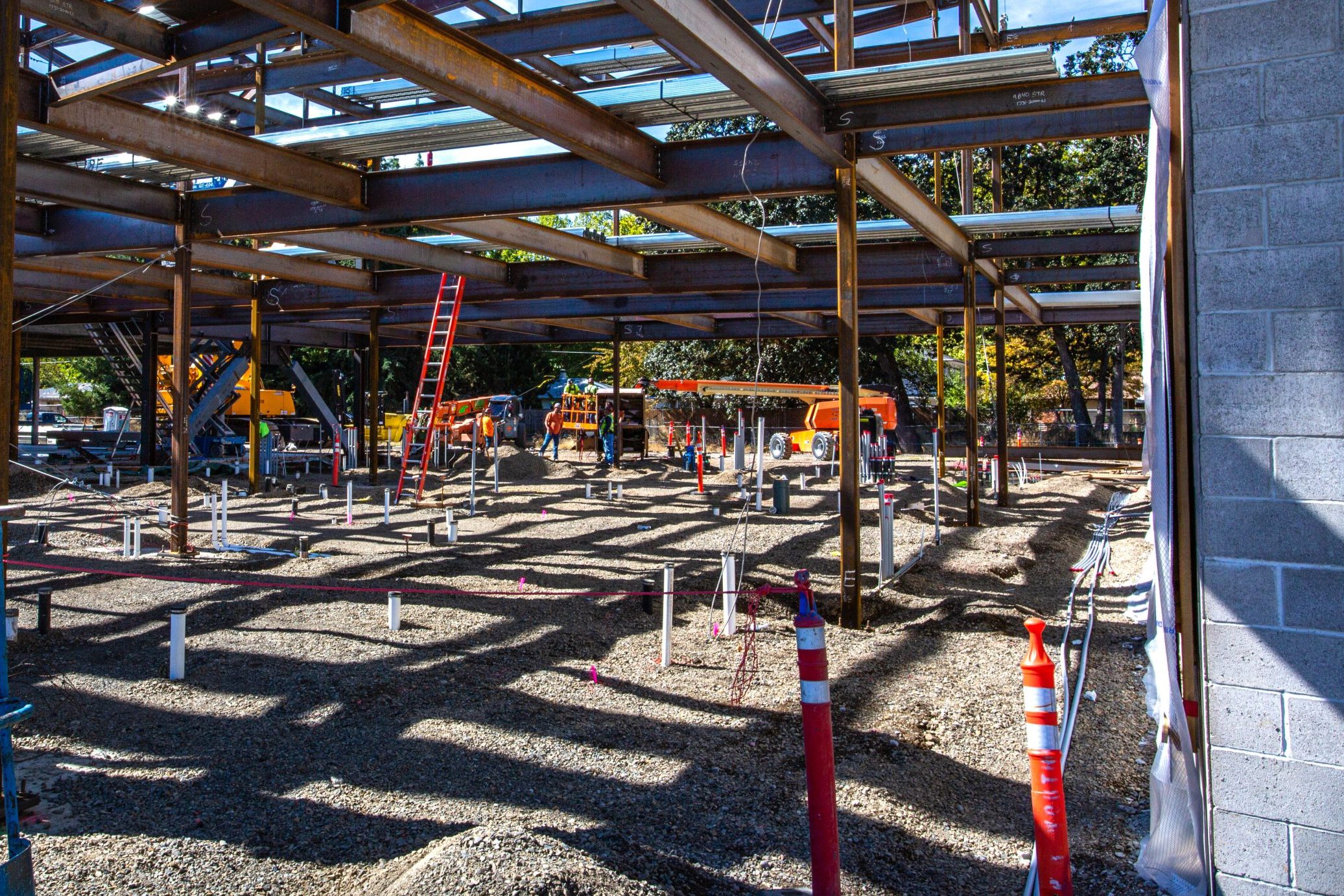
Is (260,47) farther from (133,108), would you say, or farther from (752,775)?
(752,775)

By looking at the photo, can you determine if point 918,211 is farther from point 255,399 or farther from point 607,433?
point 607,433

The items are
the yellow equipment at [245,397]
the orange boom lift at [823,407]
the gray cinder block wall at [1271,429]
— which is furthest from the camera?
the yellow equipment at [245,397]

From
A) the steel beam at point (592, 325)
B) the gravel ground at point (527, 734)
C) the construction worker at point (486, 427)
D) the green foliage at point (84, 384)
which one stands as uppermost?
the green foliage at point (84, 384)

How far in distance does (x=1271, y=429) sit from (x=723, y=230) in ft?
34.4

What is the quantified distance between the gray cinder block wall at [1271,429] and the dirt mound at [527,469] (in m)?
22.7

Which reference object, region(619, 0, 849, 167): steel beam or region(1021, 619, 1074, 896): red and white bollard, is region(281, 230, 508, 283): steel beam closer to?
region(619, 0, 849, 167): steel beam

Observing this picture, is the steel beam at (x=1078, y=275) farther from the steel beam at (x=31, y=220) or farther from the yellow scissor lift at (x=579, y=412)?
the yellow scissor lift at (x=579, y=412)

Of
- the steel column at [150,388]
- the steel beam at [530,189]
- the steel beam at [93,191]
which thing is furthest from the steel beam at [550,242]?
the steel column at [150,388]

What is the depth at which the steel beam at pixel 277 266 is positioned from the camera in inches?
Answer: 634

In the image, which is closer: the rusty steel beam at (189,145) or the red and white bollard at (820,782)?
the red and white bollard at (820,782)

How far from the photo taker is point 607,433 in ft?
104

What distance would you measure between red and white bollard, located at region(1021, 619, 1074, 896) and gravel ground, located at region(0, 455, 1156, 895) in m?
0.61

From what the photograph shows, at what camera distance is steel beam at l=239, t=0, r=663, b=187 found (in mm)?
6207

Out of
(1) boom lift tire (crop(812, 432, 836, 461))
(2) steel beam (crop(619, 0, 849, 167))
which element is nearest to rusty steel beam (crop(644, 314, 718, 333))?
(1) boom lift tire (crop(812, 432, 836, 461))
